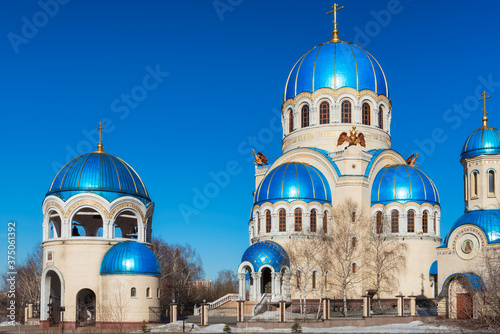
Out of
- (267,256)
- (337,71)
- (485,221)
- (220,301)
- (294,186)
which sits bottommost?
(220,301)

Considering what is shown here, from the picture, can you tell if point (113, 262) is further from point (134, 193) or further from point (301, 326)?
point (301, 326)

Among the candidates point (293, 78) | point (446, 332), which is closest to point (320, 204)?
point (293, 78)

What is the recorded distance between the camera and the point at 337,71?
4628cm

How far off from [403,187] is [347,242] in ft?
25.2

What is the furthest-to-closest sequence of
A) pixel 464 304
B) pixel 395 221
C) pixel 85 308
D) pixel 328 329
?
pixel 395 221
pixel 85 308
pixel 328 329
pixel 464 304

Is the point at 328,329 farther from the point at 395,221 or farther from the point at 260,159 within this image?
the point at 260,159

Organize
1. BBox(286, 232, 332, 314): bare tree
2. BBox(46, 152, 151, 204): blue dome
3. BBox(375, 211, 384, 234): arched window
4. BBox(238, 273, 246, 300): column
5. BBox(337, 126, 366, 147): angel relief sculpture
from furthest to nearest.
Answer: BBox(337, 126, 366, 147): angel relief sculpture, BBox(375, 211, 384, 234): arched window, BBox(238, 273, 246, 300): column, BBox(286, 232, 332, 314): bare tree, BBox(46, 152, 151, 204): blue dome

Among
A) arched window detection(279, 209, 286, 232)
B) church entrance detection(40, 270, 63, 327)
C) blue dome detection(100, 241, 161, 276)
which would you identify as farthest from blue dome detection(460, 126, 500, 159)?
church entrance detection(40, 270, 63, 327)

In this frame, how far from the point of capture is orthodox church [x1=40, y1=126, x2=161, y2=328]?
34.2 metres

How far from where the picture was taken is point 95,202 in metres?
35.5

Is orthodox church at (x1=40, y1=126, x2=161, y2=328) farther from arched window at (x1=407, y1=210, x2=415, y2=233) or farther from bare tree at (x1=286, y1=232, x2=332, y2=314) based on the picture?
arched window at (x1=407, y1=210, x2=415, y2=233)

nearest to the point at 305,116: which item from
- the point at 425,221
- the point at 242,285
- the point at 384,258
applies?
the point at 425,221

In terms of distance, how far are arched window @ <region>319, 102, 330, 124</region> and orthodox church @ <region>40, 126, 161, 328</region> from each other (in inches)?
570

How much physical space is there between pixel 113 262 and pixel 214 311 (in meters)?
8.86
